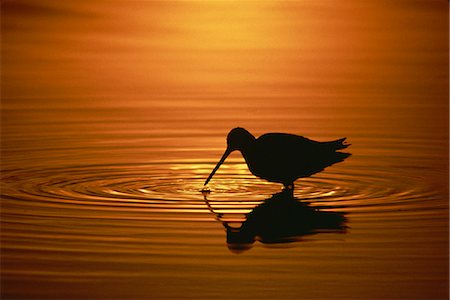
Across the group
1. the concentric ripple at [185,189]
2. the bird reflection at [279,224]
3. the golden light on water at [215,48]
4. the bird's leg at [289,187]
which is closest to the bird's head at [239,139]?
the concentric ripple at [185,189]

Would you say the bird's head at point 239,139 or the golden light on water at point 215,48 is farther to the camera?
the golden light on water at point 215,48

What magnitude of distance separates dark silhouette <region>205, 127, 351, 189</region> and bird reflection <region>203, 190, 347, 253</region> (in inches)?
23.9

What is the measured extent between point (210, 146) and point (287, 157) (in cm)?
226

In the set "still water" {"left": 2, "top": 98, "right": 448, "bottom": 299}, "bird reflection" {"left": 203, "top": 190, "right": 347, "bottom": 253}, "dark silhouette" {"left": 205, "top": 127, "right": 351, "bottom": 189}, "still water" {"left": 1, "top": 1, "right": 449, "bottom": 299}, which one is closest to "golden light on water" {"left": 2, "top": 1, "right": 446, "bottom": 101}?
"still water" {"left": 1, "top": 1, "right": 449, "bottom": 299}

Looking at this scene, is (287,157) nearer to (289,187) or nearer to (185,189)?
(289,187)

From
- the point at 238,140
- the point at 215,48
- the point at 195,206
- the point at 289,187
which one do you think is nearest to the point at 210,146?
the point at 238,140

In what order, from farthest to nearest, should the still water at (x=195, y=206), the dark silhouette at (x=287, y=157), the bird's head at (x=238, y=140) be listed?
1. the bird's head at (x=238, y=140)
2. the dark silhouette at (x=287, y=157)
3. the still water at (x=195, y=206)

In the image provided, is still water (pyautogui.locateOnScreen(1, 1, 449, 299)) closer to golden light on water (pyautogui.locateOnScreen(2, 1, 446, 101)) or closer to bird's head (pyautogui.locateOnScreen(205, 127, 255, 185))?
golden light on water (pyautogui.locateOnScreen(2, 1, 446, 101))

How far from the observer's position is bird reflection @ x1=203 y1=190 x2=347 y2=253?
10.6 metres

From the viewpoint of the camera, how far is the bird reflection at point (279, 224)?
10570 mm

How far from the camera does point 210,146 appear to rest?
14.7 metres

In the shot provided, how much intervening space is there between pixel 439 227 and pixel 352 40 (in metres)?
12.7

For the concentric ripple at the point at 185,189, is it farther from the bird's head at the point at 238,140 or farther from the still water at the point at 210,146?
the bird's head at the point at 238,140

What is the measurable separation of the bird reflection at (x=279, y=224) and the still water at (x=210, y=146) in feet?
0.26
